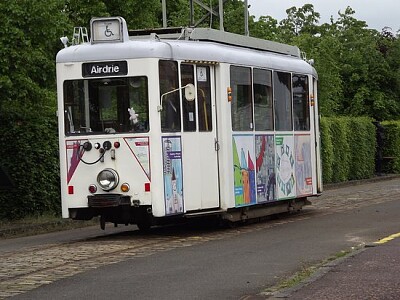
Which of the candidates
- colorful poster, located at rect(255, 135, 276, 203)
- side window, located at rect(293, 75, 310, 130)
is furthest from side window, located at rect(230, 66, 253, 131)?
side window, located at rect(293, 75, 310, 130)

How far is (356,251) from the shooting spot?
543 inches

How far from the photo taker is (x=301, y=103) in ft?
69.8

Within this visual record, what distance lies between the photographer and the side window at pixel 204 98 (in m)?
17.3

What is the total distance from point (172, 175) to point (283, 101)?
454 centimetres

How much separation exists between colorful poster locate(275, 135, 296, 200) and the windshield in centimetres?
424

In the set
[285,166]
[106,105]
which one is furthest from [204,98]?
[285,166]

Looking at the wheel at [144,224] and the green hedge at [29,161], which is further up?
the green hedge at [29,161]

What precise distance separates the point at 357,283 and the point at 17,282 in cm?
391

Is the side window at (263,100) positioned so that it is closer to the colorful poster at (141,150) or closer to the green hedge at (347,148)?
the colorful poster at (141,150)

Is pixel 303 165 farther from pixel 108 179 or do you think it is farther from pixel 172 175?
pixel 108 179

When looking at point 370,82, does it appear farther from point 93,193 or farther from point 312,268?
point 312,268

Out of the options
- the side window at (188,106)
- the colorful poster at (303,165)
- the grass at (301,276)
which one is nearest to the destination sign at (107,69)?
the side window at (188,106)

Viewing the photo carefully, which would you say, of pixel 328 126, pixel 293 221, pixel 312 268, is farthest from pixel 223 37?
pixel 328 126

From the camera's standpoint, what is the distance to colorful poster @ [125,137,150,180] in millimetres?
16172
